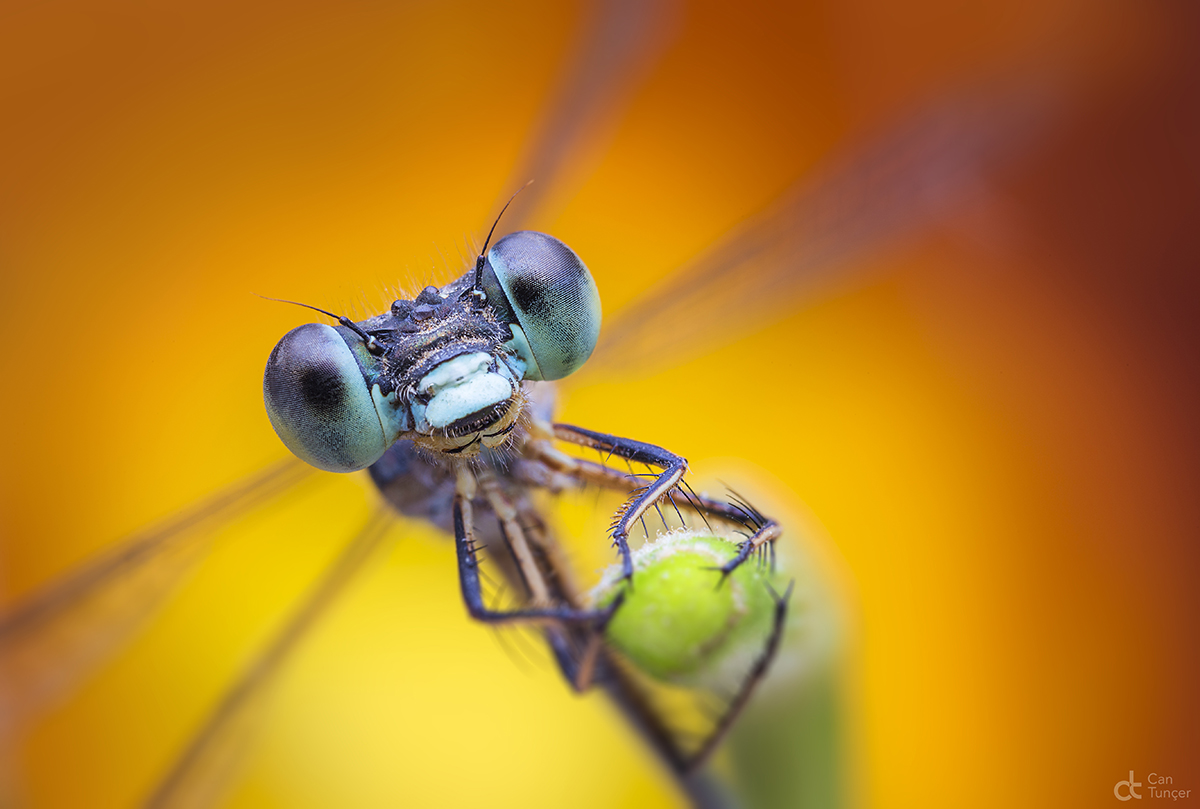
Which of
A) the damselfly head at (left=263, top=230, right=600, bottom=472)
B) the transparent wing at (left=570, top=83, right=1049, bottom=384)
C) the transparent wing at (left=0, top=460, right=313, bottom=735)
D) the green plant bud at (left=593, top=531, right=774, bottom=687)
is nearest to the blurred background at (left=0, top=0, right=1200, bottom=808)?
the transparent wing at (left=570, top=83, right=1049, bottom=384)

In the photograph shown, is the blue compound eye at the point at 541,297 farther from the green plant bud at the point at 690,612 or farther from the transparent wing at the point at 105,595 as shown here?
the transparent wing at the point at 105,595

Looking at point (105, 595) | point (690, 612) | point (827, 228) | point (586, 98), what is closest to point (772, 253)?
point (827, 228)

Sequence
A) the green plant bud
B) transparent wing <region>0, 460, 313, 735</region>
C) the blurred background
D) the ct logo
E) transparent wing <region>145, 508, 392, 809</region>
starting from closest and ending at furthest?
the green plant bud < transparent wing <region>0, 460, 313, 735</region> < the ct logo < transparent wing <region>145, 508, 392, 809</region> < the blurred background

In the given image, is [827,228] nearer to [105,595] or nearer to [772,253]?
[772,253]

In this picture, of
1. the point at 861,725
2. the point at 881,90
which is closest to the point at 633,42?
the point at 881,90

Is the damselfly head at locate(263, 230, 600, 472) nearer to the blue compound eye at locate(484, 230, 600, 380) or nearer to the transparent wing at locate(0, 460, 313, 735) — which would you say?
the blue compound eye at locate(484, 230, 600, 380)

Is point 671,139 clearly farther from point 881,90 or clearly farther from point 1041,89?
point 1041,89
